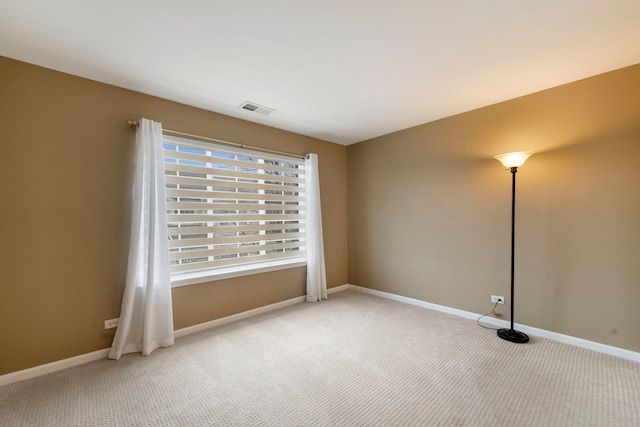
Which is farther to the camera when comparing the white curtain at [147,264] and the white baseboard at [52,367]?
the white curtain at [147,264]

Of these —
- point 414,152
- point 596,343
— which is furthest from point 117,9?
point 596,343

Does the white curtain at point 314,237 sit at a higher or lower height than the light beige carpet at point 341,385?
higher

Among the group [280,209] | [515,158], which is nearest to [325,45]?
[515,158]

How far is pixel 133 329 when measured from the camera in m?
2.41

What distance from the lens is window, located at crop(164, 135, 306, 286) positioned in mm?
2768

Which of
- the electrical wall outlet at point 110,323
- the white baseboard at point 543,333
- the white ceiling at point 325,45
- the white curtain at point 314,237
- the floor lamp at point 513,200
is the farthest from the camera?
the white curtain at point 314,237

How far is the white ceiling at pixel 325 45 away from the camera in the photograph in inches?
61.6

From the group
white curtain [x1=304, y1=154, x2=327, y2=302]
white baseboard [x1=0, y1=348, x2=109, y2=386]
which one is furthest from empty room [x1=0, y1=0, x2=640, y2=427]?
white curtain [x1=304, y1=154, x2=327, y2=302]

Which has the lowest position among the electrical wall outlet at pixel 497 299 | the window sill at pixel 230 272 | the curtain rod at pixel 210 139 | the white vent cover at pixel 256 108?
the electrical wall outlet at pixel 497 299

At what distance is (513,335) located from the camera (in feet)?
8.59

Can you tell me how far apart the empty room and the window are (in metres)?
0.03

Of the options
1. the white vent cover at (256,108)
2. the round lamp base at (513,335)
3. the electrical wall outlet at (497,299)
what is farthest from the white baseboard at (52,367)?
the electrical wall outlet at (497,299)

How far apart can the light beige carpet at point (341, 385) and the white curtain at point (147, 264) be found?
18 cm

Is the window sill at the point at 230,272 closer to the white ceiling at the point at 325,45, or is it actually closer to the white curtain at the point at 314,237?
the white curtain at the point at 314,237
